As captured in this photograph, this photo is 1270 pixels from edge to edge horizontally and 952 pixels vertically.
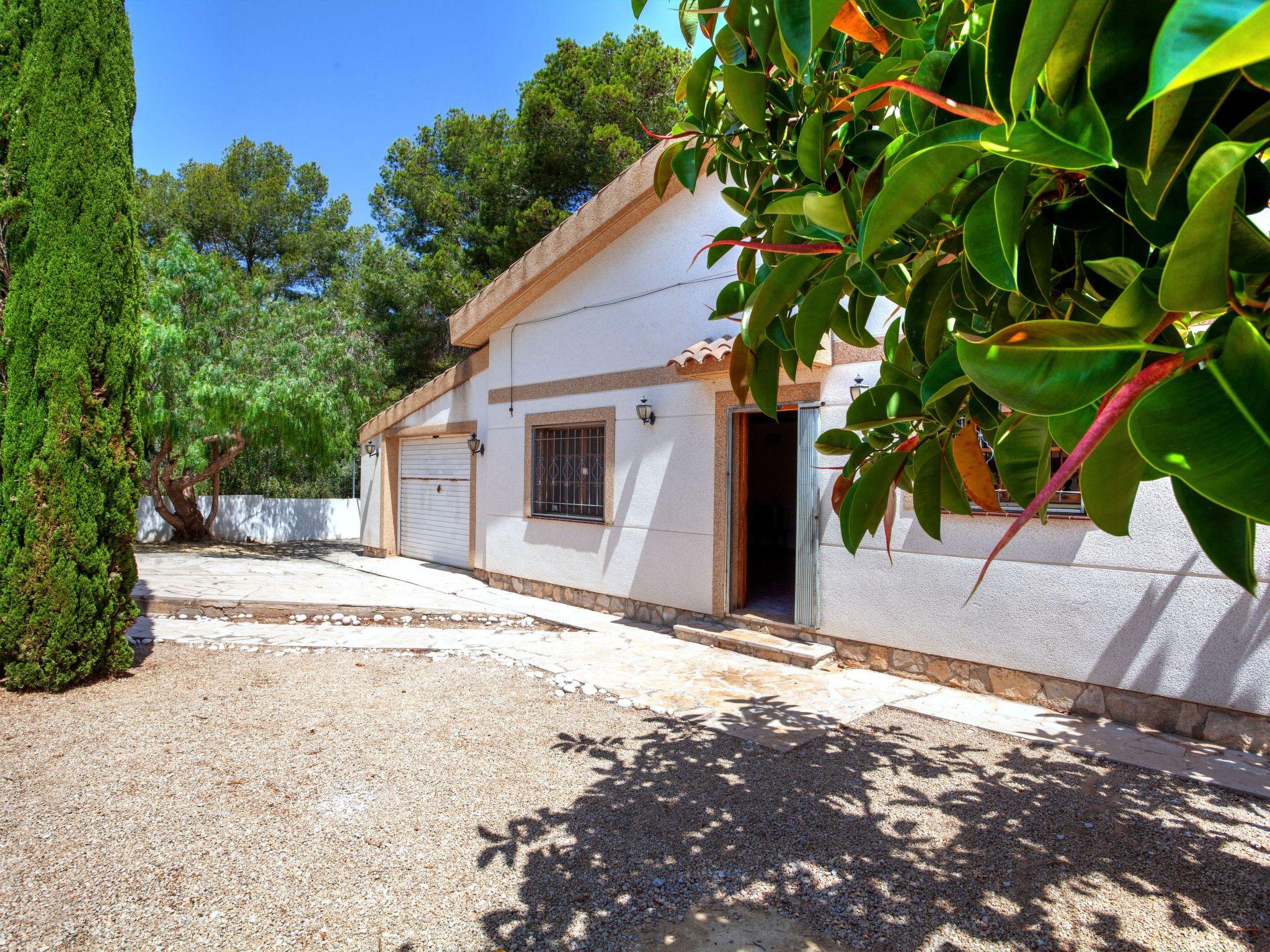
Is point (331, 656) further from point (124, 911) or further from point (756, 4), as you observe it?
point (756, 4)

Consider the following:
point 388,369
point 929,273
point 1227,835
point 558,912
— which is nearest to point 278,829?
point 558,912

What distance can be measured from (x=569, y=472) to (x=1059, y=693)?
640 centimetres

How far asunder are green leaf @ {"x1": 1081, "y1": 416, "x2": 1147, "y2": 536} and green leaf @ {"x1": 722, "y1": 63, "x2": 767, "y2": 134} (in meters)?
1.06

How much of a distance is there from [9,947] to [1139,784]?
18.7 ft

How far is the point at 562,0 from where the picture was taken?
315 inches

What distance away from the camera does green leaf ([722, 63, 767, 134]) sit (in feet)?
4.91

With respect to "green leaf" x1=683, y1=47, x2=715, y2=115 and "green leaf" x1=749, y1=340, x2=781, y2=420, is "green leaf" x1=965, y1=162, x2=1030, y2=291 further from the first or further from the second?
"green leaf" x1=683, y1=47, x2=715, y2=115

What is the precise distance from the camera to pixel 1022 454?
1.13 metres

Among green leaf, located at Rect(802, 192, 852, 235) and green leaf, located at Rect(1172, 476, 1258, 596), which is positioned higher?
green leaf, located at Rect(802, 192, 852, 235)

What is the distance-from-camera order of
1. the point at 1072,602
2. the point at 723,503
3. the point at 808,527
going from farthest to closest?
the point at 723,503, the point at 808,527, the point at 1072,602

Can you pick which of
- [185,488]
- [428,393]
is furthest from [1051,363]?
[185,488]

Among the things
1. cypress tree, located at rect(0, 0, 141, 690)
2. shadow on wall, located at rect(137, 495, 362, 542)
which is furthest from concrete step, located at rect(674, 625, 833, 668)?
shadow on wall, located at rect(137, 495, 362, 542)

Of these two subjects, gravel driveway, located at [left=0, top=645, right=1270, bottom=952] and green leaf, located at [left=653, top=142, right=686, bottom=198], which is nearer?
green leaf, located at [left=653, top=142, right=686, bottom=198]

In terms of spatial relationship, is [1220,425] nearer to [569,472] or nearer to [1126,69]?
[1126,69]
